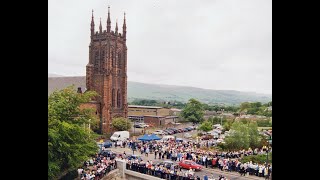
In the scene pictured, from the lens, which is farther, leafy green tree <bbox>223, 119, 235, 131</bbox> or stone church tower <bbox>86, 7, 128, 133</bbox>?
stone church tower <bbox>86, 7, 128, 133</bbox>

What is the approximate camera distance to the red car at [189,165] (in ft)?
31.7

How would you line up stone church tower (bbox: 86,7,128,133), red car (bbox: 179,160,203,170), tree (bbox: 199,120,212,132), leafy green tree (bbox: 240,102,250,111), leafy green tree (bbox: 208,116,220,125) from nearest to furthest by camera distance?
red car (bbox: 179,160,203,170)
leafy green tree (bbox: 240,102,250,111)
tree (bbox: 199,120,212,132)
leafy green tree (bbox: 208,116,220,125)
stone church tower (bbox: 86,7,128,133)

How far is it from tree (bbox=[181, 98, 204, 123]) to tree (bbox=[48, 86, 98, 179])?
4229 mm

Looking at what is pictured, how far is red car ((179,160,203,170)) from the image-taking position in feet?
31.7

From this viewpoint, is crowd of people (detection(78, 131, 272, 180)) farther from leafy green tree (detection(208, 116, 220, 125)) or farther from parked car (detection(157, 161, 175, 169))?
leafy green tree (detection(208, 116, 220, 125))

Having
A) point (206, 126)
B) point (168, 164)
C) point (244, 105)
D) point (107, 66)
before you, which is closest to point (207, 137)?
point (206, 126)

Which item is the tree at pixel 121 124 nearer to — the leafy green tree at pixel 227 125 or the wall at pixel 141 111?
the wall at pixel 141 111

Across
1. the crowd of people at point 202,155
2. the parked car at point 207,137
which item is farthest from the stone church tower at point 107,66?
the parked car at point 207,137

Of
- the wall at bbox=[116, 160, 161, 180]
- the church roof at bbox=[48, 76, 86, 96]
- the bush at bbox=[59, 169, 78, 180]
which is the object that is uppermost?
the church roof at bbox=[48, 76, 86, 96]

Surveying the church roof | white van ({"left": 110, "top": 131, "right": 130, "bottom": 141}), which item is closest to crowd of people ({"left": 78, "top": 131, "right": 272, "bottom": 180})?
white van ({"left": 110, "top": 131, "right": 130, "bottom": 141})
